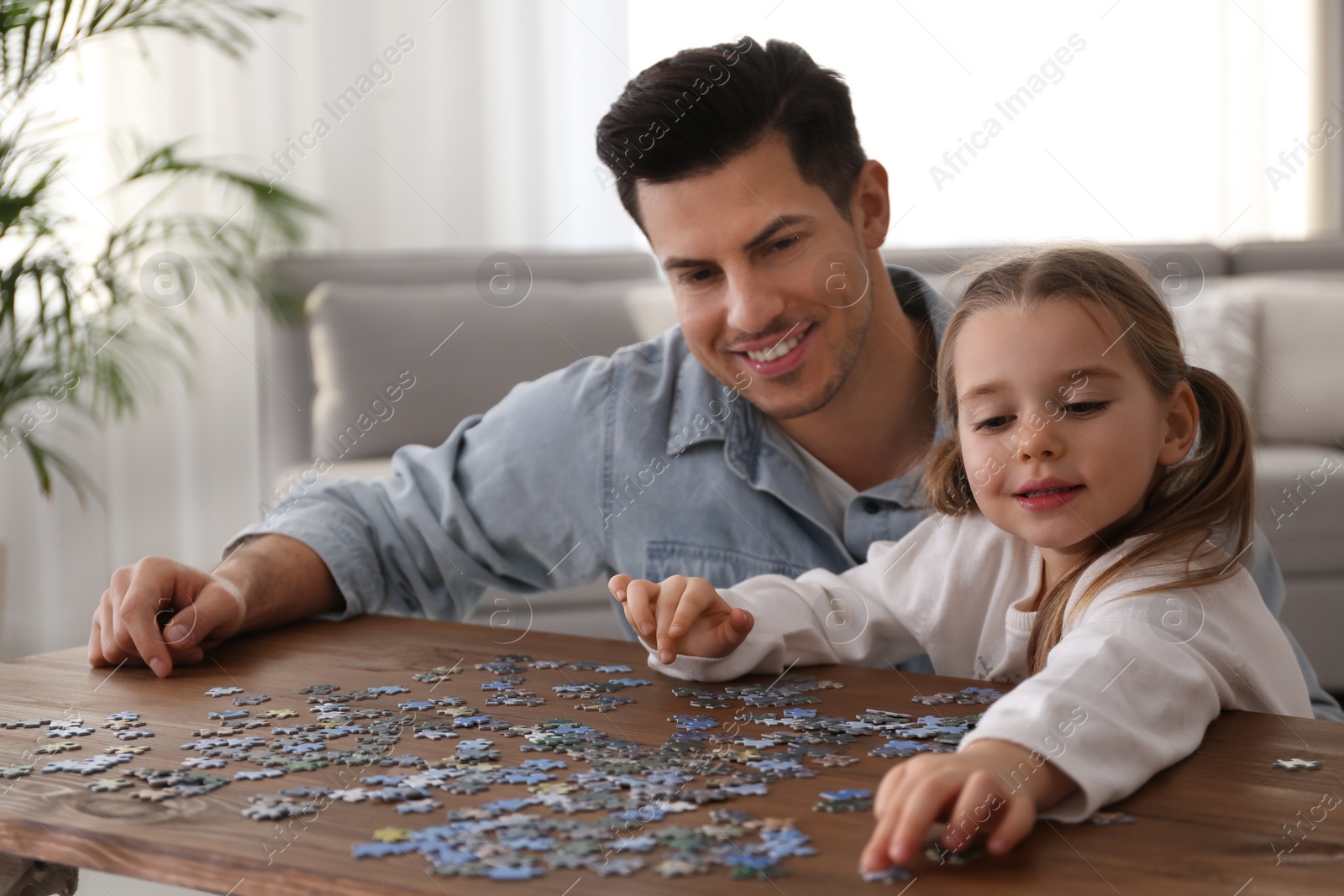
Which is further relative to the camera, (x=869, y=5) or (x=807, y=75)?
(x=869, y=5)

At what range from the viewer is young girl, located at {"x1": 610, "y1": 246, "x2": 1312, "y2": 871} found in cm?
103

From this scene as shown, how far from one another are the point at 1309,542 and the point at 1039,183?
87.0 inches

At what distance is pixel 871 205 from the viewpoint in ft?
6.43

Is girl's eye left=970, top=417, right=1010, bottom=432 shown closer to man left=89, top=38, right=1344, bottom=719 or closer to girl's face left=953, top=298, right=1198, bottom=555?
girl's face left=953, top=298, right=1198, bottom=555

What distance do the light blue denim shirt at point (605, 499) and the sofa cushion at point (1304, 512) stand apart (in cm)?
172

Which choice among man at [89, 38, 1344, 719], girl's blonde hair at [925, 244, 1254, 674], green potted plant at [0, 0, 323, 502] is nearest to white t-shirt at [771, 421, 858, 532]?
man at [89, 38, 1344, 719]

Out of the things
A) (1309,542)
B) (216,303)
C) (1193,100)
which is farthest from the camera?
(1193,100)

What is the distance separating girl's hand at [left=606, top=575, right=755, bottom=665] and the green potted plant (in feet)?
7.82

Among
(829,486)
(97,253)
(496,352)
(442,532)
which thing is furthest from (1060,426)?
(97,253)

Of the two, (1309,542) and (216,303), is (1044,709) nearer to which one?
(1309,542)

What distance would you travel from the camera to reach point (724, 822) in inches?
34.0

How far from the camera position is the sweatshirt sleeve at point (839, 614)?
126 centimetres

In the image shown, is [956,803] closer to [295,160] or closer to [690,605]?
[690,605]

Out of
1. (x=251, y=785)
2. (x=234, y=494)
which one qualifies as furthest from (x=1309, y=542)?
(x=234, y=494)
